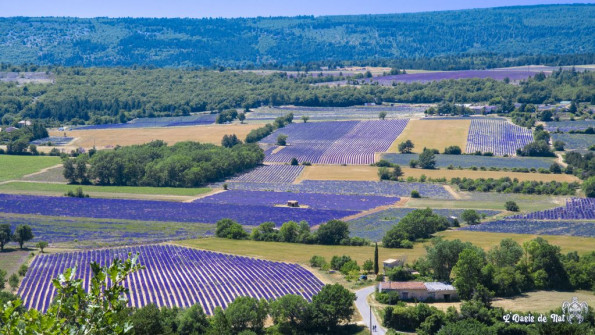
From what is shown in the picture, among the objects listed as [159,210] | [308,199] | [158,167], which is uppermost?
[158,167]

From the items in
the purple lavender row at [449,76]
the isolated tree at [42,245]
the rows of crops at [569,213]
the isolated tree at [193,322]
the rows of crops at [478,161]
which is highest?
the isolated tree at [193,322]

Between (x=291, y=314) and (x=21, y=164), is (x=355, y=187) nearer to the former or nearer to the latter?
(x=21, y=164)

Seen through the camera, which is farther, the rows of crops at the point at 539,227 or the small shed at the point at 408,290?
the rows of crops at the point at 539,227

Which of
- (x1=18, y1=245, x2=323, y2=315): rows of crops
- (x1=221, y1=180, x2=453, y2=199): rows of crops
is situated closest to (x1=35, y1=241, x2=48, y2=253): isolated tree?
(x1=18, y1=245, x2=323, y2=315): rows of crops

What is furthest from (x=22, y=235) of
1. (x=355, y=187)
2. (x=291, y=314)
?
(x=355, y=187)

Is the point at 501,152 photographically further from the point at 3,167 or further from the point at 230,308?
the point at 230,308

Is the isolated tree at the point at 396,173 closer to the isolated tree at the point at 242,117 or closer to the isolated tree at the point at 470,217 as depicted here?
the isolated tree at the point at 470,217

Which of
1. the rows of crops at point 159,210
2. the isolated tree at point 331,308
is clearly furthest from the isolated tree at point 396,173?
the isolated tree at point 331,308
